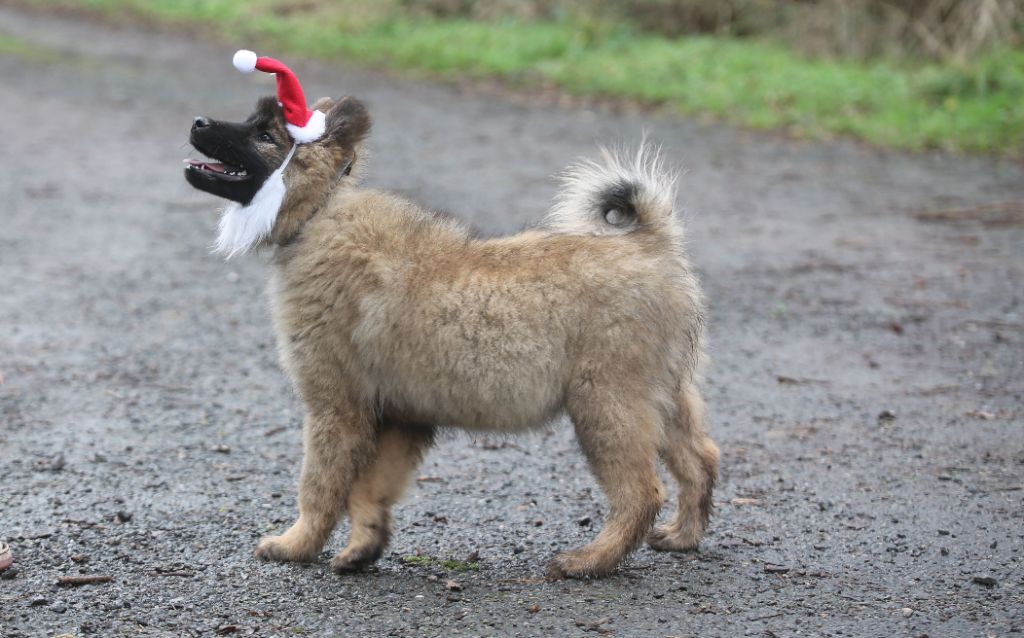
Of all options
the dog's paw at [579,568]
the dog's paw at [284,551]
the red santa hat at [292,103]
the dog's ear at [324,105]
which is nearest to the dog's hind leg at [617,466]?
the dog's paw at [579,568]

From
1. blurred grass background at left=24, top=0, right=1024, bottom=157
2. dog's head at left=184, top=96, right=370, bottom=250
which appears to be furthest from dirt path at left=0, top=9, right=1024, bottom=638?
dog's head at left=184, top=96, right=370, bottom=250

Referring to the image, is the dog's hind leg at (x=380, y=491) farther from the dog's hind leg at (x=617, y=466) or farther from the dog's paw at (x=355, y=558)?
the dog's hind leg at (x=617, y=466)

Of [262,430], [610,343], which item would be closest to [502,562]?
[610,343]

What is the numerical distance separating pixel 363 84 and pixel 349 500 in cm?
1183

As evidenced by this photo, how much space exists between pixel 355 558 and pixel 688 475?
1.29m

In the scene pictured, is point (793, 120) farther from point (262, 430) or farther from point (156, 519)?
point (156, 519)

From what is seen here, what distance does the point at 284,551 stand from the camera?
4.76m

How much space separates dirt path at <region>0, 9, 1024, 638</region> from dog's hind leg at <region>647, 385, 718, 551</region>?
0.37ft

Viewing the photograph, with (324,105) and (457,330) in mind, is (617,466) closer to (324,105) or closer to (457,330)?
(457,330)

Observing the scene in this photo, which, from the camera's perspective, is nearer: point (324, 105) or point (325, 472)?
point (325, 472)

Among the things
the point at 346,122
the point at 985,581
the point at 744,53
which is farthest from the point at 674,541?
the point at 744,53

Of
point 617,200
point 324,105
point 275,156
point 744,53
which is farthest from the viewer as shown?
point 744,53

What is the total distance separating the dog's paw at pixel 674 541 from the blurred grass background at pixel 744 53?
28.2 ft

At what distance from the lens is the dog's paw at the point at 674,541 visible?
4934 mm
